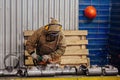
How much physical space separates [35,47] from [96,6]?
225 centimetres

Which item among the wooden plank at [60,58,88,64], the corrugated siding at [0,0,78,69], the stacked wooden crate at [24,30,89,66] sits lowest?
the wooden plank at [60,58,88,64]

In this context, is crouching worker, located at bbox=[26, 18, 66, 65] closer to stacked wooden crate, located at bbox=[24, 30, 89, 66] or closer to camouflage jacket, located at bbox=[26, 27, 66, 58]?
camouflage jacket, located at bbox=[26, 27, 66, 58]

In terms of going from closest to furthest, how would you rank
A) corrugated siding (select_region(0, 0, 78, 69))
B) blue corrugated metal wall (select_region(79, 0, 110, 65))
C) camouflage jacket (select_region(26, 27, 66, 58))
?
camouflage jacket (select_region(26, 27, 66, 58)) → corrugated siding (select_region(0, 0, 78, 69)) → blue corrugated metal wall (select_region(79, 0, 110, 65))

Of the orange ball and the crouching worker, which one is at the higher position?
the orange ball

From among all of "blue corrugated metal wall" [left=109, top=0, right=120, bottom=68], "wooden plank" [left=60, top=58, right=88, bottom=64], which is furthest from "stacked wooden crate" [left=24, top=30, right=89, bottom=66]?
"blue corrugated metal wall" [left=109, top=0, right=120, bottom=68]

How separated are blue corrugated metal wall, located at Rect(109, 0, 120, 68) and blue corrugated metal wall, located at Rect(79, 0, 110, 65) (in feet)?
0.43

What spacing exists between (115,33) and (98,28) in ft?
1.46

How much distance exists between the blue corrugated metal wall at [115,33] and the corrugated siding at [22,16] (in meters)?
0.96

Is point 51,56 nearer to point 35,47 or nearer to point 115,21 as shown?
point 35,47

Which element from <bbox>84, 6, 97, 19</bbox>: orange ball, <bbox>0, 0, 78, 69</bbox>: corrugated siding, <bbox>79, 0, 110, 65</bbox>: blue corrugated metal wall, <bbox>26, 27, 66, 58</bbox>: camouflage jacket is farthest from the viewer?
<bbox>79, 0, 110, 65</bbox>: blue corrugated metal wall

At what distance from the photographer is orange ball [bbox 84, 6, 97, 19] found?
7458mm

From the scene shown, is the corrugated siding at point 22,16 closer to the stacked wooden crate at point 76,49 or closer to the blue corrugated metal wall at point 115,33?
the stacked wooden crate at point 76,49

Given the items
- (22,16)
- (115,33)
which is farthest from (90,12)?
(22,16)

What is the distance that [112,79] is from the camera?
4.48m
